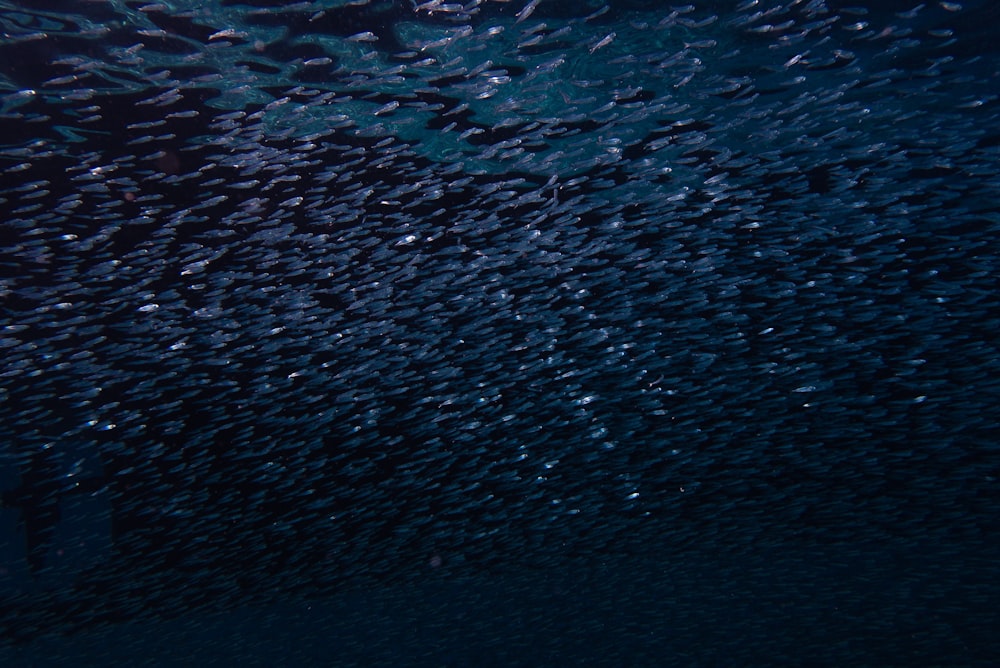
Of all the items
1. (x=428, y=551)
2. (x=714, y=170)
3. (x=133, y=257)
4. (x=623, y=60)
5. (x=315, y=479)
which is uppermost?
(x=133, y=257)

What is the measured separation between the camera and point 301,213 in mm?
8789

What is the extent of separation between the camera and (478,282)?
10625 millimetres

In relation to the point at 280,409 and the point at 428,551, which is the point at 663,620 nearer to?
the point at 428,551

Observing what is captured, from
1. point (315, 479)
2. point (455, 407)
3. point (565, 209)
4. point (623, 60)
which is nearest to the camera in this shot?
point (623, 60)

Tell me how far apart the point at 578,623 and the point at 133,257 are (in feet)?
94.7

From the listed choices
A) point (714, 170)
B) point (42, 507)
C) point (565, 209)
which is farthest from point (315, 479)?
point (714, 170)

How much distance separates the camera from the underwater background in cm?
712

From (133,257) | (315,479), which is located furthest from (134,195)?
(315,479)

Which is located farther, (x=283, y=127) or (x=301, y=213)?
(x=301, y=213)

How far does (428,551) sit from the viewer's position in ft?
71.2

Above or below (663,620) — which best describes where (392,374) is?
above

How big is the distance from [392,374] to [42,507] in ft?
29.7

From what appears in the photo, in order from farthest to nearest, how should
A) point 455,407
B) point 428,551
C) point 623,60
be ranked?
point 428,551, point 455,407, point 623,60

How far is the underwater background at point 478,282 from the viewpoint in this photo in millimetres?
7121
